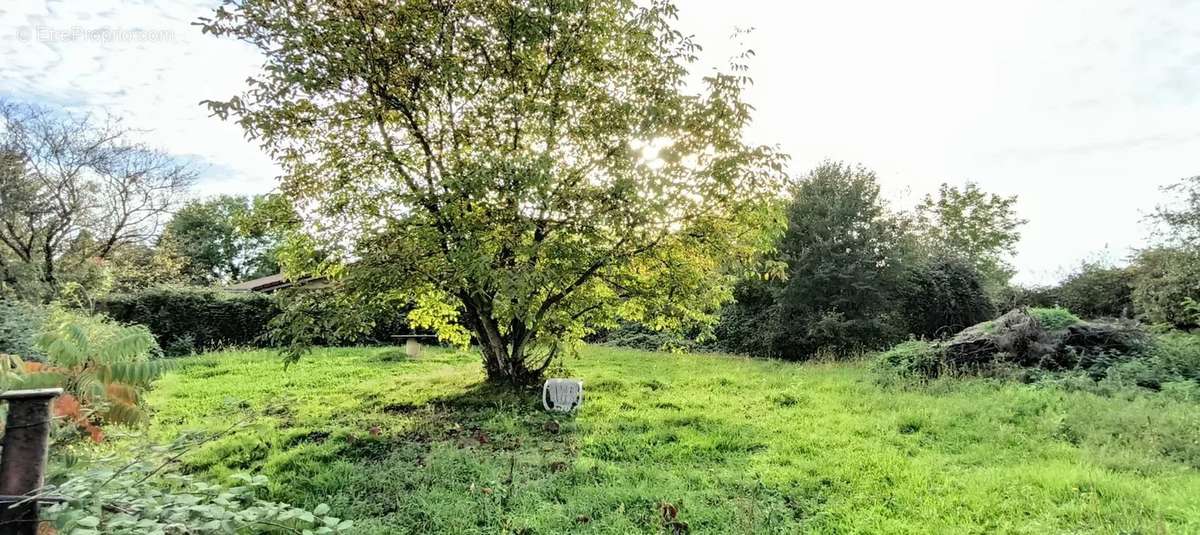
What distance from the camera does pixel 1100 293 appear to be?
17.5 metres

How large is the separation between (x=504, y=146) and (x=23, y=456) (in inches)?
230

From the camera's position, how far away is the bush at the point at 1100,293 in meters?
17.1

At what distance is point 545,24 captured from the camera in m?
6.79

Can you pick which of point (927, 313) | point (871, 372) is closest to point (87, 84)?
point (871, 372)

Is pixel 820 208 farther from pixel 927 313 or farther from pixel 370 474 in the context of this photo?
pixel 370 474

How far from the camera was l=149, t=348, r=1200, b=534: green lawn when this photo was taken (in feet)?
13.1

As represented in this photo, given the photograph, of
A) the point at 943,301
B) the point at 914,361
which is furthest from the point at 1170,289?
the point at 914,361

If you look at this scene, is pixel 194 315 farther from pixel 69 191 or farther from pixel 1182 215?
pixel 1182 215

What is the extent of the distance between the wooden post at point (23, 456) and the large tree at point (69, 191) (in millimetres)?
17692

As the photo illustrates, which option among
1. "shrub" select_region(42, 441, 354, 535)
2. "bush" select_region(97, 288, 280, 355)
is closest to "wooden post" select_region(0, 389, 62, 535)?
"shrub" select_region(42, 441, 354, 535)

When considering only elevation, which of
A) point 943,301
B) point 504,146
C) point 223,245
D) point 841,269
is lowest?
point 943,301

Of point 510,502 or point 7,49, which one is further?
point 7,49

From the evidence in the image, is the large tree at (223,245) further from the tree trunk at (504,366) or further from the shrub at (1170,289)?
the shrub at (1170,289)

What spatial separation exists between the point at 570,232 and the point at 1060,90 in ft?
29.0
